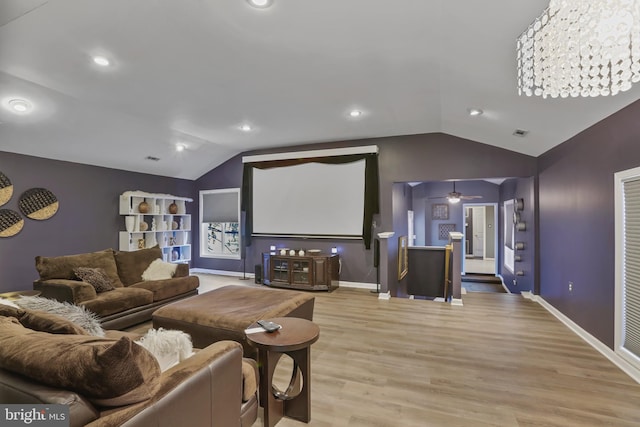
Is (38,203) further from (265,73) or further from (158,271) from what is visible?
(265,73)

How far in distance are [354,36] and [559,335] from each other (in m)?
3.98

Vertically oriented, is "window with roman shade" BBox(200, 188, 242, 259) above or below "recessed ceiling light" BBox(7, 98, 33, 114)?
below

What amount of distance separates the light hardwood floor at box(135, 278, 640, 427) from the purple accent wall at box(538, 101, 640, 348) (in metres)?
0.39


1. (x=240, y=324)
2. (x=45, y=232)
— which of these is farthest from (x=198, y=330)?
(x=45, y=232)

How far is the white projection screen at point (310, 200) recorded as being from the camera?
5883 millimetres

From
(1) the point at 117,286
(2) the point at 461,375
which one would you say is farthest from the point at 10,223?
(2) the point at 461,375

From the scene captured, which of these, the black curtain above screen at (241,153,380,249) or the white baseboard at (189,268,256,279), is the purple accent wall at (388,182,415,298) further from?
the white baseboard at (189,268,256,279)

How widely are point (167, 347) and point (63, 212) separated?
511cm

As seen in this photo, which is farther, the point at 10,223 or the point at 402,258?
the point at 402,258

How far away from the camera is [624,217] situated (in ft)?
9.06

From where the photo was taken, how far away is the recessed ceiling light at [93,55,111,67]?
295cm

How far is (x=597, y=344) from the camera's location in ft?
10.2

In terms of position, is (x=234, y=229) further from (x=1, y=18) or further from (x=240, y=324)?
(x=1, y=18)

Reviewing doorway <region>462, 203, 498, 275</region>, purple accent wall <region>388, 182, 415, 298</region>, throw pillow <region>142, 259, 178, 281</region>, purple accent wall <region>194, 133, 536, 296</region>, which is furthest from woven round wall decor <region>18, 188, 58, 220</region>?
doorway <region>462, 203, 498, 275</region>
